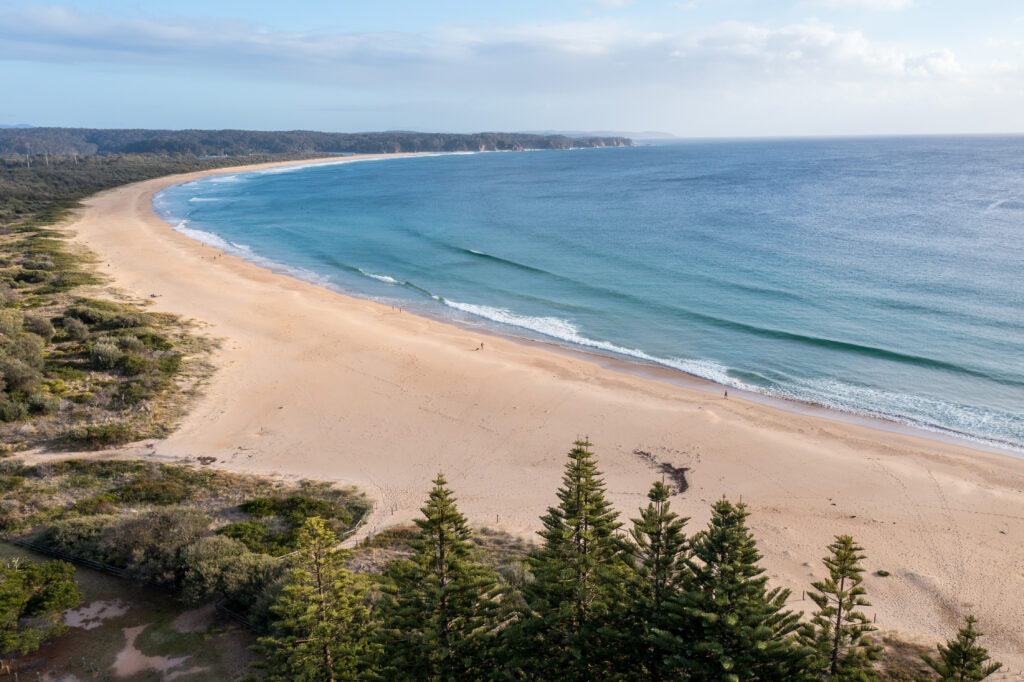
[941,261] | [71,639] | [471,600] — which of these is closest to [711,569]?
[471,600]

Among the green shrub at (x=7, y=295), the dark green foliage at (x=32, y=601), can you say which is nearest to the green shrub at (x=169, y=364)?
the green shrub at (x=7, y=295)

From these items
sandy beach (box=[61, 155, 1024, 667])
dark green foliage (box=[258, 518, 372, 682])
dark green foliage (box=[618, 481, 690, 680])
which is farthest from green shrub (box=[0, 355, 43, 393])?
dark green foliage (box=[618, 481, 690, 680])

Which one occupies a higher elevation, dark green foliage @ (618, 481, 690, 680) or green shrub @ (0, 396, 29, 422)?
dark green foliage @ (618, 481, 690, 680)

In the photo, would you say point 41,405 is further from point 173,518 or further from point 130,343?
point 173,518

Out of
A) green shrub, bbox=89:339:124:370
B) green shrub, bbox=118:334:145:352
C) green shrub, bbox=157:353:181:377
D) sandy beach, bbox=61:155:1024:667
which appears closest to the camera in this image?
sandy beach, bbox=61:155:1024:667

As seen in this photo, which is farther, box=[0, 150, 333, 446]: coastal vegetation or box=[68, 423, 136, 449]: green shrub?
box=[0, 150, 333, 446]: coastal vegetation

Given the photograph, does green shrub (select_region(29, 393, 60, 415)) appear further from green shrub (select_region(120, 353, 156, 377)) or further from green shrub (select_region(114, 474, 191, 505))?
green shrub (select_region(114, 474, 191, 505))
